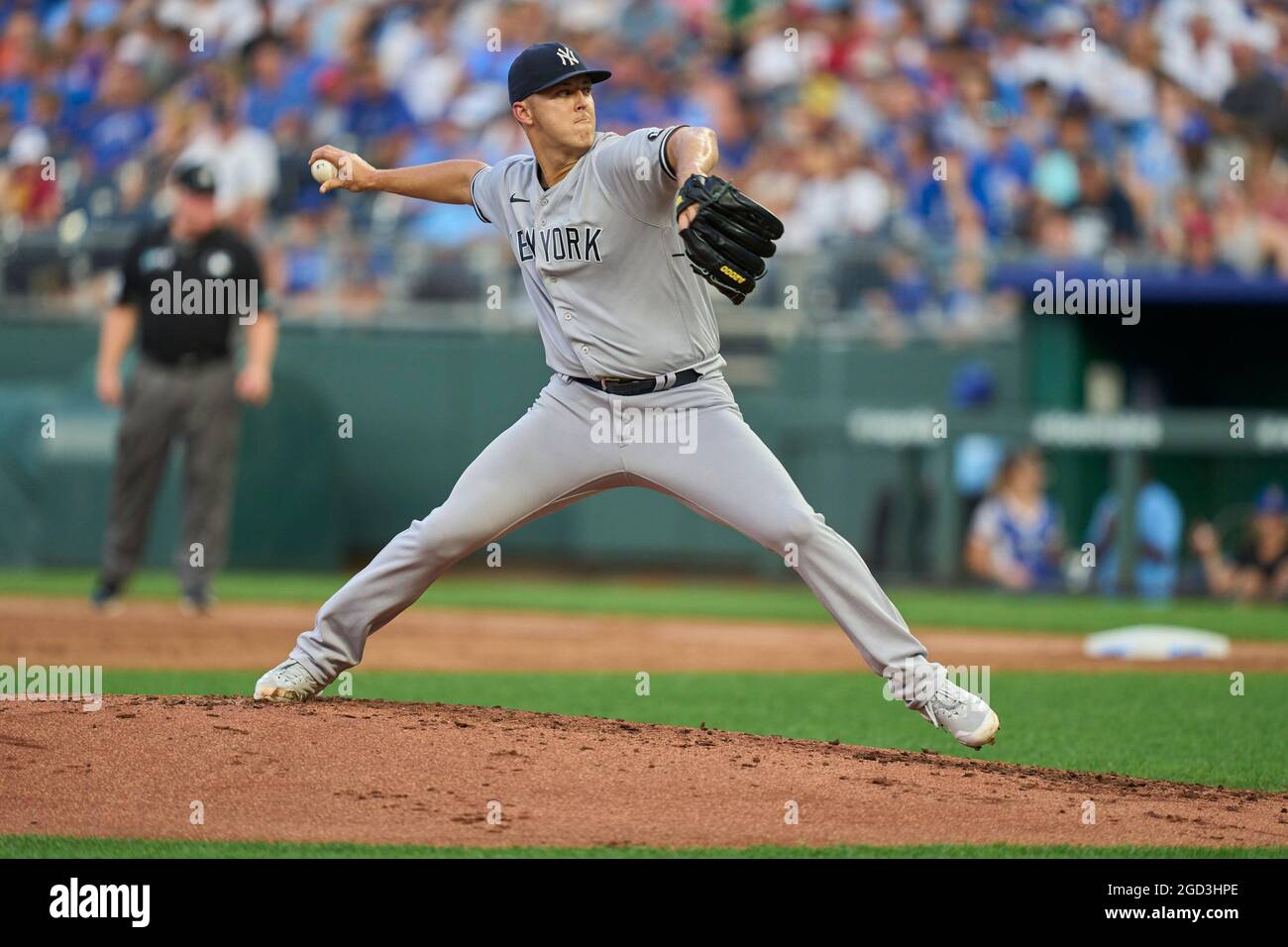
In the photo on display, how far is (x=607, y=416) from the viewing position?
18.1 ft

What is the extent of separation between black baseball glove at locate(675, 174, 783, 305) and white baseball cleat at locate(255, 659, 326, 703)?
2.02m

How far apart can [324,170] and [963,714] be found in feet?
9.01

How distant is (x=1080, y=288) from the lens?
46.1ft

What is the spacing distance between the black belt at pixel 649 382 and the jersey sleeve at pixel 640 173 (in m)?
0.49

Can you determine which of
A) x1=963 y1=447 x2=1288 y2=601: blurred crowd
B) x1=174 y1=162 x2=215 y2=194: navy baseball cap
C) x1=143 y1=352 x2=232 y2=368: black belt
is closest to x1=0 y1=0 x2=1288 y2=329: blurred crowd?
x1=963 y1=447 x2=1288 y2=601: blurred crowd

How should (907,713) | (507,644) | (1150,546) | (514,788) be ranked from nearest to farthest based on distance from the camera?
(514,788), (907,713), (507,644), (1150,546)

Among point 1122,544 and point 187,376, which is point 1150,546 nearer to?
point 1122,544

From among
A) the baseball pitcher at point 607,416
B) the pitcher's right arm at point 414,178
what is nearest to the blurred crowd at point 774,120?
the pitcher's right arm at point 414,178

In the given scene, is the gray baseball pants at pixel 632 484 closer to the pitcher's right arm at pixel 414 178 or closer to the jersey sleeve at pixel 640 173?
the jersey sleeve at pixel 640 173

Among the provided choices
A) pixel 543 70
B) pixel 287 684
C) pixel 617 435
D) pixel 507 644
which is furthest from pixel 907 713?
pixel 543 70

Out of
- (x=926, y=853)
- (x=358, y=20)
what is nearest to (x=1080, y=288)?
(x=358, y=20)

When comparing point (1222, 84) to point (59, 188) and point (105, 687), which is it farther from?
point (105, 687)

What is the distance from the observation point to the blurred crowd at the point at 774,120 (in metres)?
14.8

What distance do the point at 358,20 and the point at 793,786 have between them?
14510 mm
